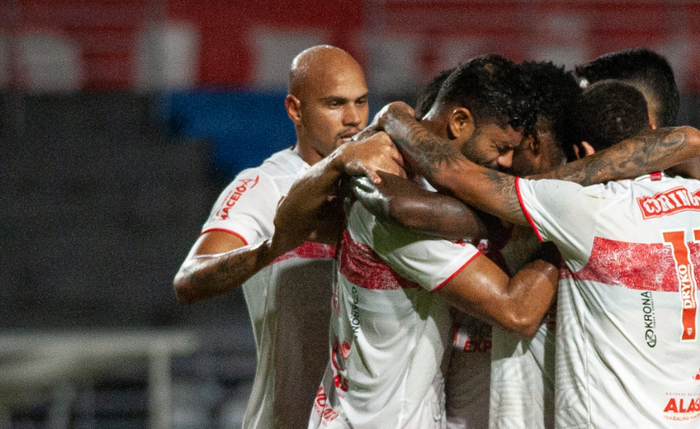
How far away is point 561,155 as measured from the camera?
2230 mm

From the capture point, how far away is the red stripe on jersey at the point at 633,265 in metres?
1.90

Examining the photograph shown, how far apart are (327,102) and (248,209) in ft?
1.89

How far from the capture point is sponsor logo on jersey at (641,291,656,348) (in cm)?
192

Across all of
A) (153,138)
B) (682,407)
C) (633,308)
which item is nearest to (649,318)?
(633,308)

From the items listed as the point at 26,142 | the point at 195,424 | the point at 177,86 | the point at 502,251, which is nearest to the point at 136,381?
the point at 195,424

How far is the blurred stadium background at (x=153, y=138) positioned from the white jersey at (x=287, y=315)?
8.23ft

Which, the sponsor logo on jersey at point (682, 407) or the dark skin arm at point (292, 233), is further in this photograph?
the dark skin arm at point (292, 233)

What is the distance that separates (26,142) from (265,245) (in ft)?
20.9

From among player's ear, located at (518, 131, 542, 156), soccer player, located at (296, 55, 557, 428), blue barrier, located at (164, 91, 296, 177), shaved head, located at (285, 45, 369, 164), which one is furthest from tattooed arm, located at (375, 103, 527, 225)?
blue barrier, located at (164, 91, 296, 177)

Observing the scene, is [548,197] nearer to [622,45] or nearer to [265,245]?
[265,245]

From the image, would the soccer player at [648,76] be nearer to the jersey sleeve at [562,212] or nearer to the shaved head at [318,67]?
the jersey sleeve at [562,212]

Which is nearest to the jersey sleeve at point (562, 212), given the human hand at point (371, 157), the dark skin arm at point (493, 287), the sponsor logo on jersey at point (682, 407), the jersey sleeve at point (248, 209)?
the dark skin arm at point (493, 287)

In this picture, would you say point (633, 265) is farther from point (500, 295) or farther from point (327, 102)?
point (327, 102)

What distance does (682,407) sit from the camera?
6.41 ft
